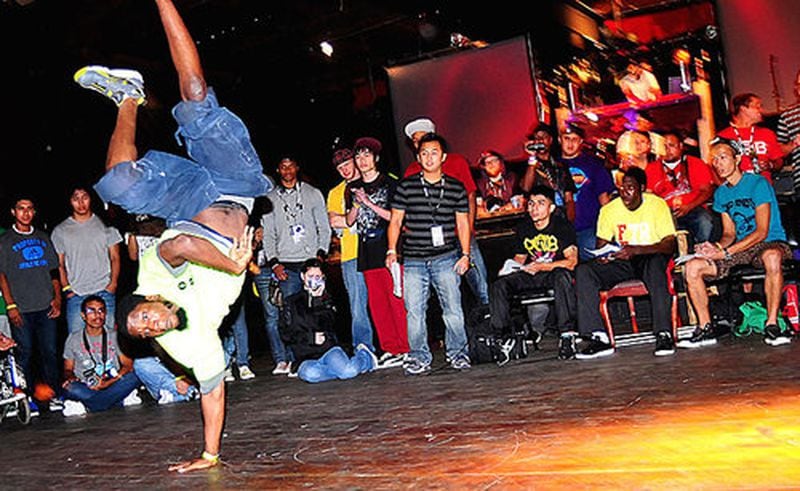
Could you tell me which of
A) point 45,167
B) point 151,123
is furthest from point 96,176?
point 151,123

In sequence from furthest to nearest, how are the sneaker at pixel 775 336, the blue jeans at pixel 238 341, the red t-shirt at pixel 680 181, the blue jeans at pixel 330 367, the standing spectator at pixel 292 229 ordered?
the blue jeans at pixel 238 341 < the standing spectator at pixel 292 229 < the red t-shirt at pixel 680 181 < the blue jeans at pixel 330 367 < the sneaker at pixel 775 336

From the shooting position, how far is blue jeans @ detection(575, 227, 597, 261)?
729cm

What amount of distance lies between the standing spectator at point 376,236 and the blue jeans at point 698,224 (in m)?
2.52

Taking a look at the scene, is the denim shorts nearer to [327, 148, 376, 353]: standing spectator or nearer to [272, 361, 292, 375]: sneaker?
[327, 148, 376, 353]: standing spectator

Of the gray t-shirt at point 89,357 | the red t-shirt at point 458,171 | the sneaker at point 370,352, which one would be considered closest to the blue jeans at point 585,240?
the red t-shirt at point 458,171

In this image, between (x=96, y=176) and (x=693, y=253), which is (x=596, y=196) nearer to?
(x=693, y=253)

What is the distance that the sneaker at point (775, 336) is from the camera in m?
5.60

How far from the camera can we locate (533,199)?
6.86m

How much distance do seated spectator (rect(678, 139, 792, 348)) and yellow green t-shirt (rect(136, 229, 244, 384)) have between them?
3596 millimetres

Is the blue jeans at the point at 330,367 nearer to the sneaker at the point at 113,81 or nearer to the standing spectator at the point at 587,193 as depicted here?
the standing spectator at the point at 587,193

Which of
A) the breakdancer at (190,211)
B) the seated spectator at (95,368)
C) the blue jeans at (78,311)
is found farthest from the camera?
the blue jeans at (78,311)

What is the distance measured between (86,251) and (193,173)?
13.9 ft

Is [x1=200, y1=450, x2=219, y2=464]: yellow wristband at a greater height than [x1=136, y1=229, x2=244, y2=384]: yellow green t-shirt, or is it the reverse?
[x1=136, y1=229, x2=244, y2=384]: yellow green t-shirt

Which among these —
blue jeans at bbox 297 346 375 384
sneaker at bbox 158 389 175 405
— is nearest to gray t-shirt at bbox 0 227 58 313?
sneaker at bbox 158 389 175 405
